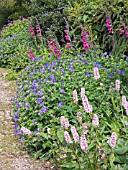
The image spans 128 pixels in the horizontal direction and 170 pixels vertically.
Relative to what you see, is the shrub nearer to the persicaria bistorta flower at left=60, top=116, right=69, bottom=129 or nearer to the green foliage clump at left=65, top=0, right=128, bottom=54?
the persicaria bistorta flower at left=60, top=116, right=69, bottom=129

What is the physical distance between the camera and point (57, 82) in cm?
416

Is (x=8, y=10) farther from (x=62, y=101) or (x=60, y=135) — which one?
(x=60, y=135)

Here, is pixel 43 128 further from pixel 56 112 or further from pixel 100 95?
pixel 100 95

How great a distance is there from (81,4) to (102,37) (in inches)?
38.5

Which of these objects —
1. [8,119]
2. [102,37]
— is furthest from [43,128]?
[102,37]

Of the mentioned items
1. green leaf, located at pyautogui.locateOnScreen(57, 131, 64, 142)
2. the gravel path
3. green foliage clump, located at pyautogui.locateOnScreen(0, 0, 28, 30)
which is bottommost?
green foliage clump, located at pyautogui.locateOnScreen(0, 0, 28, 30)

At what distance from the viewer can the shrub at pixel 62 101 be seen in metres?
3.30

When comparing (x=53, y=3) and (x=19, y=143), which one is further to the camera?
(x=53, y=3)

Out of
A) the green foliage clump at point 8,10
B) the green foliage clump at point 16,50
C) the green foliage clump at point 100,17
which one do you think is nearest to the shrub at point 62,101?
the green foliage clump at point 100,17

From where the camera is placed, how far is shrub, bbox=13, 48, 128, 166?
3297 millimetres

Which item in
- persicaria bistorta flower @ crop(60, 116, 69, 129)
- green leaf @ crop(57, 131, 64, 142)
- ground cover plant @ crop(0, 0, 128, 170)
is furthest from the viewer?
green leaf @ crop(57, 131, 64, 142)

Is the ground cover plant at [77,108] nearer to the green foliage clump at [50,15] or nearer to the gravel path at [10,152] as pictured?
the gravel path at [10,152]

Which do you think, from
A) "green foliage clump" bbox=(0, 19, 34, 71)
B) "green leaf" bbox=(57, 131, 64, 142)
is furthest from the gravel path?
"green foliage clump" bbox=(0, 19, 34, 71)

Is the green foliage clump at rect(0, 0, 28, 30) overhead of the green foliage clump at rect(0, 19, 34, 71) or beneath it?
beneath
